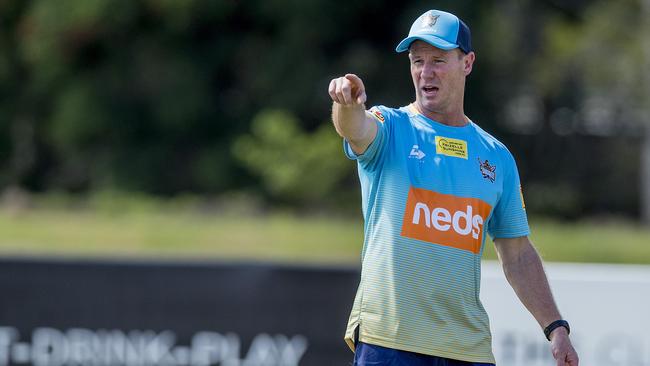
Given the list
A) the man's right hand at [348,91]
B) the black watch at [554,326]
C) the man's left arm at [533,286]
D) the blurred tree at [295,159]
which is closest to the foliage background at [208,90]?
the blurred tree at [295,159]

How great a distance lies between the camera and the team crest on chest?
4.11m

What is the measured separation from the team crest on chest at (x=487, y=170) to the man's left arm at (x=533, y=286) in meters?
0.34

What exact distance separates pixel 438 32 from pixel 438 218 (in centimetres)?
67

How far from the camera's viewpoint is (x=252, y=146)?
815 inches

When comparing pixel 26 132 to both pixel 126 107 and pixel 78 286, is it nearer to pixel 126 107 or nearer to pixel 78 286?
pixel 126 107

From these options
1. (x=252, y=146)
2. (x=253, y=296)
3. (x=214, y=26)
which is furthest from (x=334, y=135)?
(x=253, y=296)

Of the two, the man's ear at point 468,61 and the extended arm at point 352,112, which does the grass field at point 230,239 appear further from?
the extended arm at point 352,112

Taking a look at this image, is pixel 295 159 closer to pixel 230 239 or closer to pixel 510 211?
pixel 230 239

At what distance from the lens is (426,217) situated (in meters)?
4.00

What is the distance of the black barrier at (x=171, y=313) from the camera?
25.4 feet

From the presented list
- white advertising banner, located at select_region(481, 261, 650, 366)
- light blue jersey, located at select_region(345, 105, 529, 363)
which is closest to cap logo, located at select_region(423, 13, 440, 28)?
light blue jersey, located at select_region(345, 105, 529, 363)

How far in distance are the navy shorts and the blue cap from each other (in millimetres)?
1087

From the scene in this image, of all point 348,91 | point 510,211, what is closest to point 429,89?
point 348,91

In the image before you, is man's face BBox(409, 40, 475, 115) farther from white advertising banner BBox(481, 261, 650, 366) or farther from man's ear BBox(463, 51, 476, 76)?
white advertising banner BBox(481, 261, 650, 366)
